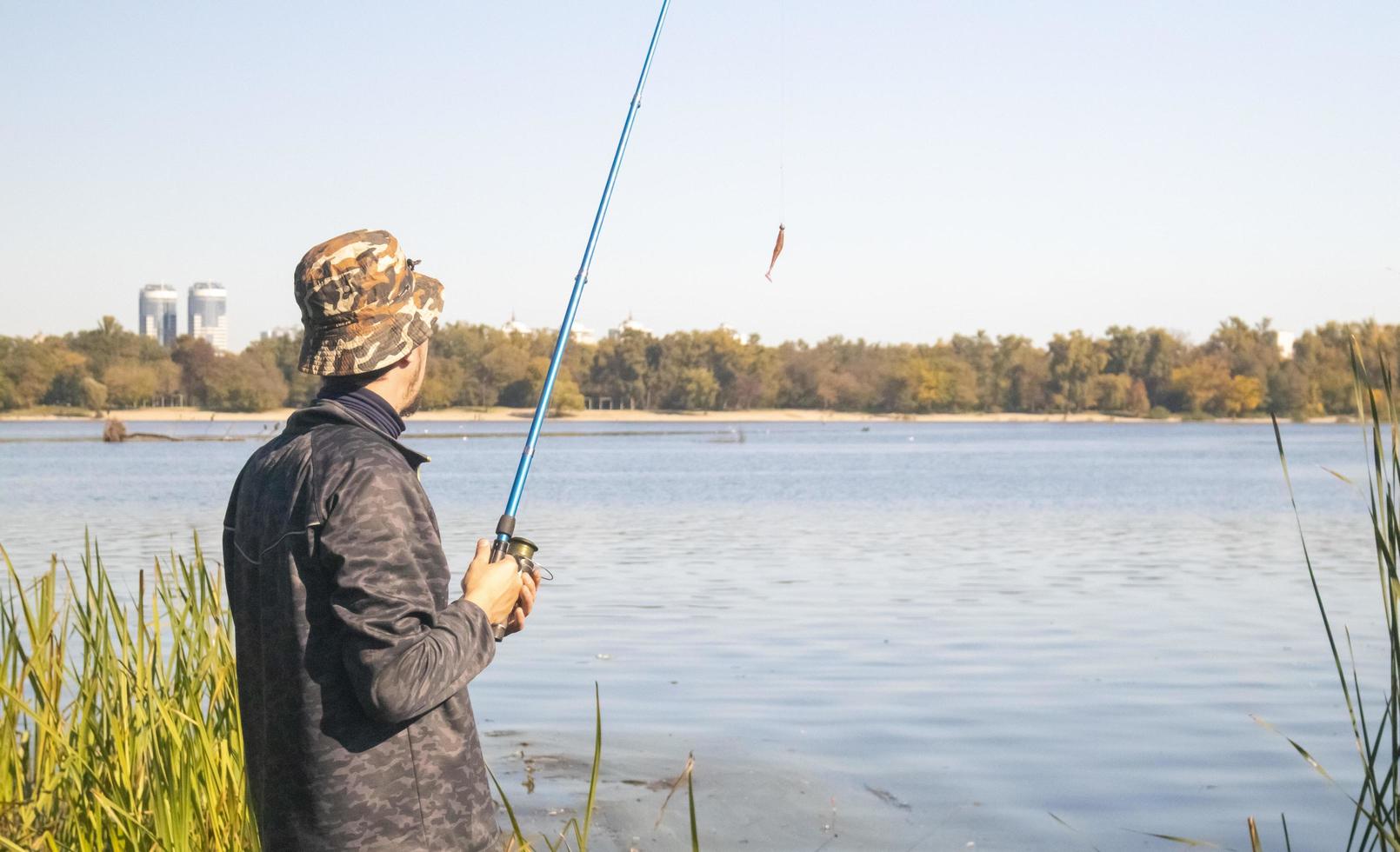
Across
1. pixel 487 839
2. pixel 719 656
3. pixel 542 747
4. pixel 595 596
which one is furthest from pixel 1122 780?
pixel 595 596

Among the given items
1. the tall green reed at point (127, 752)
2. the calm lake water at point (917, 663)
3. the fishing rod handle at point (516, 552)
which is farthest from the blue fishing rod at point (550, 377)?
the calm lake water at point (917, 663)

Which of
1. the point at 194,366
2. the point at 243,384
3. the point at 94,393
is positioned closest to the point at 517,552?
the point at 94,393

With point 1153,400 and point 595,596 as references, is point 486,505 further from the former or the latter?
point 1153,400

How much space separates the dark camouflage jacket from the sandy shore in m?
116

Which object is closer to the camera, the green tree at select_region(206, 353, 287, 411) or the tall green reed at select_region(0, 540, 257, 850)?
the tall green reed at select_region(0, 540, 257, 850)

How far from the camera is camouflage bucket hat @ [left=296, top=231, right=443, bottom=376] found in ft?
8.73

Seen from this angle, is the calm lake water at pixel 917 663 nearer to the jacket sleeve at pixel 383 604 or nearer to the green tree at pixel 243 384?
the jacket sleeve at pixel 383 604

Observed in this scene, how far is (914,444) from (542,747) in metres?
77.9

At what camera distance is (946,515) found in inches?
1126

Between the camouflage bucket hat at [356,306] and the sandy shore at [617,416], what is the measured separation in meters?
116

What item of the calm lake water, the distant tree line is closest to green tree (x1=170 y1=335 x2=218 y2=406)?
the distant tree line

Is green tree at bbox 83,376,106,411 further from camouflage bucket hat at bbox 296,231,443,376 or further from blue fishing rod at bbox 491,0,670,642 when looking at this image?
camouflage bucket hat at bbox 296,231,443,376

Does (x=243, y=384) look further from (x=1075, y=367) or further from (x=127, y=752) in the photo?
(x=127, y=752)

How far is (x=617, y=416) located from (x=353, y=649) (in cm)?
14076
